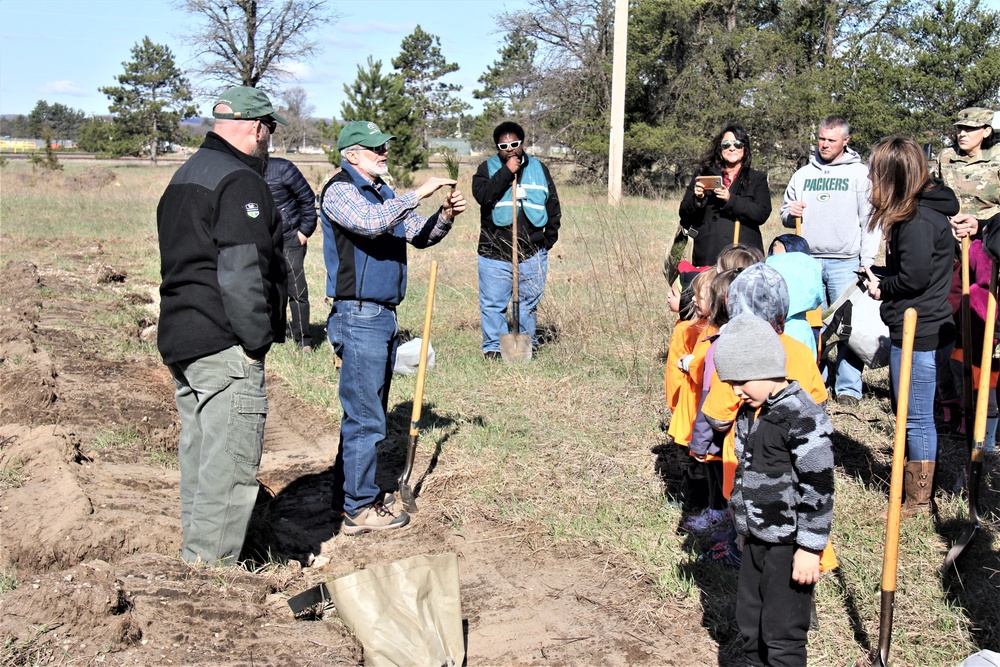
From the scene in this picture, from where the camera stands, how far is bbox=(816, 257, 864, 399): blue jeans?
6.73 metres

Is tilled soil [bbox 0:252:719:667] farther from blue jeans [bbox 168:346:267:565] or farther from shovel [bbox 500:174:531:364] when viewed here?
shovel [bbox 500:174:531:364]

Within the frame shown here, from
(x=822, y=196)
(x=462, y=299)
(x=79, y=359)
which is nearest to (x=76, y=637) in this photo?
(x=822, y=196)

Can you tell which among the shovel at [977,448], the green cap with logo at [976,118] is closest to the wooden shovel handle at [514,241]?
the green cap with logo at [976,118]

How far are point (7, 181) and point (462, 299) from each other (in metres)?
29.7

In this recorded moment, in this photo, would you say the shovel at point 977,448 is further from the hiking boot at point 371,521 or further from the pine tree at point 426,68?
the pine tree at point 426,68

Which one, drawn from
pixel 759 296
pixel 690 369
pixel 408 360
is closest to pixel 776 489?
pixel 759 296

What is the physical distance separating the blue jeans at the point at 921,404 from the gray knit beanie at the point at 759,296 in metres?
1.77

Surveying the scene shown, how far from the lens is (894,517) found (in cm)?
327

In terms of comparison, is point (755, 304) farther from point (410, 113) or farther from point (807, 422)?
point (410, 113)

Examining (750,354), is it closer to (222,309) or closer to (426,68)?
(222,309)

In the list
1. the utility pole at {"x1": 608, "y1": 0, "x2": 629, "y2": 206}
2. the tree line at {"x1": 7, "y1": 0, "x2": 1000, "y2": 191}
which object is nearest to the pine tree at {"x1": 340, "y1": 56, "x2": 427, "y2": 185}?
the tree line at {"x1": 7, "y1": 0, "x2": 1000, "y2": 191}

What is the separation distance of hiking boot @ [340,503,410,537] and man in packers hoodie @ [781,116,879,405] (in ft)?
12.0

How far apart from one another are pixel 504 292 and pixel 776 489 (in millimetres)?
5398

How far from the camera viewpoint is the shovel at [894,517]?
3.23m
